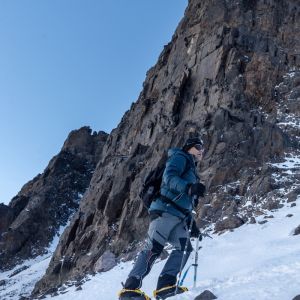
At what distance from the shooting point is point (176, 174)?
19.5 feet

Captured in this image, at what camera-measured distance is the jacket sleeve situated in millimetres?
5801

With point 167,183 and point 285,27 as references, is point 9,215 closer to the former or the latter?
point 285,27

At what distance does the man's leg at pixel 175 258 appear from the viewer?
5.82m

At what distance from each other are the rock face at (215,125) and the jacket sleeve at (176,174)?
11.7 meters

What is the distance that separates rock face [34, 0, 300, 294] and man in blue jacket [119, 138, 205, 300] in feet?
38.2

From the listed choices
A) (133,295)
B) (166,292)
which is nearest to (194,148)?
(166,292)

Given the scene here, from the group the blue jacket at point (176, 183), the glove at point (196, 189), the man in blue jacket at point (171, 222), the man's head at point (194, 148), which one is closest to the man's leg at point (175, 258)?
the man in blue jacket at point (171, 222)

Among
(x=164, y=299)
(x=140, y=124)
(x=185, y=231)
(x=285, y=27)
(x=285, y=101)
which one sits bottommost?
(x=164, y=299)

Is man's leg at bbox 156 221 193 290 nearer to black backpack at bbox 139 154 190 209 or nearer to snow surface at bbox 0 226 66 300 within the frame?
black backpack at bbox 139 154 190 209

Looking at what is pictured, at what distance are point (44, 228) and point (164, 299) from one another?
5936 cm

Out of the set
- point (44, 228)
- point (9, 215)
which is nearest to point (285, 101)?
point (44, 228)

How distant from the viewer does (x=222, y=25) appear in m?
41.5

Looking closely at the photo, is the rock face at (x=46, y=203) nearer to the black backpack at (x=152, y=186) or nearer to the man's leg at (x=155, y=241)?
the black backpack at (x=152, y=186)

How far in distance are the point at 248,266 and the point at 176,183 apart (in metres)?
3.76
